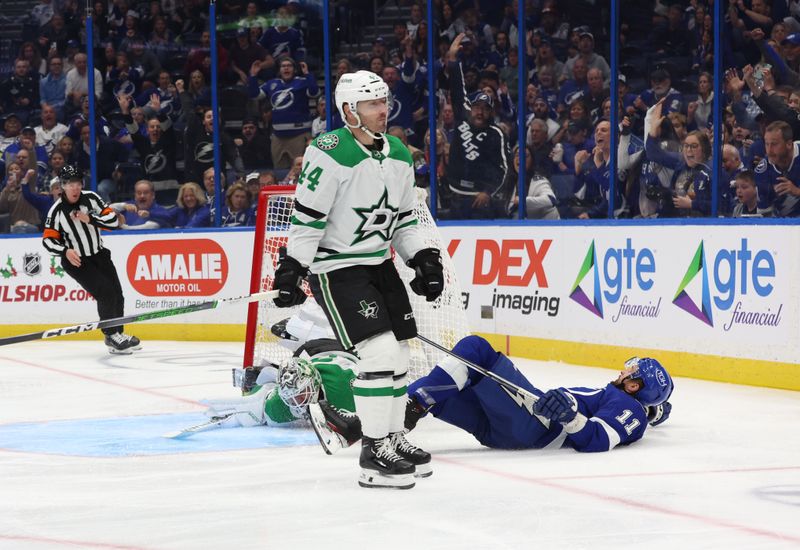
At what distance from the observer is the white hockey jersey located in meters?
3.89

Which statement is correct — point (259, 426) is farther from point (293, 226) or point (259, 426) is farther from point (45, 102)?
point (45, 102)

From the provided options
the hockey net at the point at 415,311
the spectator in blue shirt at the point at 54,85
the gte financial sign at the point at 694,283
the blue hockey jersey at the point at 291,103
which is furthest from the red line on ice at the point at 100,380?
the spectator in blue shirt at the point at 54,85

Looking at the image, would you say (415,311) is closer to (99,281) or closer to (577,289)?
(577,289)

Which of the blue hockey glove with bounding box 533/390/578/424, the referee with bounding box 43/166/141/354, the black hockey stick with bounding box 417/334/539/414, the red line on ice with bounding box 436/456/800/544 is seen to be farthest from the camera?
the referee with bounding box 43/166/141/354

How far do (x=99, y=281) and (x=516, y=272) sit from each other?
313 cm

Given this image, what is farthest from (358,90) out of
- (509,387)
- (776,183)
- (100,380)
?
(776,183)

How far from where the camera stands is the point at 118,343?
8695 millimetres

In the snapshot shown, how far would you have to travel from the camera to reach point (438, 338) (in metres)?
5.64

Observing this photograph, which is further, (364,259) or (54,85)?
(54,85)

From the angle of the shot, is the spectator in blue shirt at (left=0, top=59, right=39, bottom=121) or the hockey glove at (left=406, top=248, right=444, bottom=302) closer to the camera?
the hockey glove at (left=406, top=248, right=444, bottom=302)

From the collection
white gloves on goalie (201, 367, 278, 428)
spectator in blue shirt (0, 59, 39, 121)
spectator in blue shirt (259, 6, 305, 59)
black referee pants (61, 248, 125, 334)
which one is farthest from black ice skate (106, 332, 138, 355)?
spectator in blue shirt (0, 59, 39, 121)

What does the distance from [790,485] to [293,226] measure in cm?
181

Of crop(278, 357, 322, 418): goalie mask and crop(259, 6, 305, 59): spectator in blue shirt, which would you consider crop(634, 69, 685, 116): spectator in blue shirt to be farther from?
→ crop(278, 357, 322, 418): goalie mask

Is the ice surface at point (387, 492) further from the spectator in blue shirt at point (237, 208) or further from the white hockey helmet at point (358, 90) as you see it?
the spectator in blue shirt at point (237, 208)
